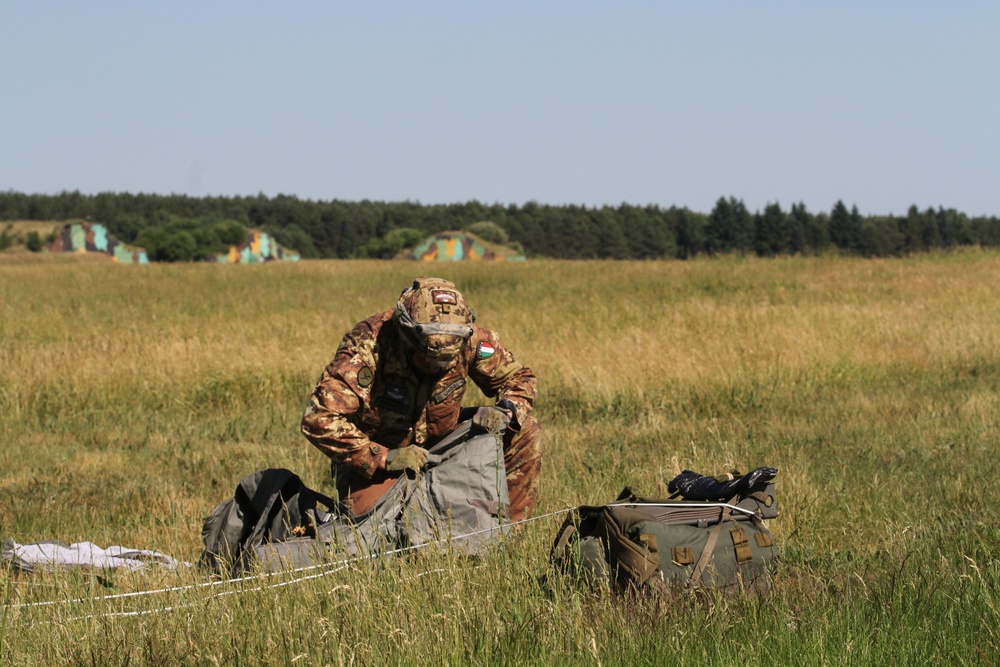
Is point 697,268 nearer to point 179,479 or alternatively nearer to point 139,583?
point 179,479

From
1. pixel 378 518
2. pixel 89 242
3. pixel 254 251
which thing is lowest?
pixel 378 518

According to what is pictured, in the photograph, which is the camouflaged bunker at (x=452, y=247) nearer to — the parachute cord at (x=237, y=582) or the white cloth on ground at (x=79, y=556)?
the white cloth on ground at (x=79, y=556)

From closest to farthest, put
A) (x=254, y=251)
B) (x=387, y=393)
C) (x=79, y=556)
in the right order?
(x=79, y=556)
(x=387, y=393)
(x=254, y=251)

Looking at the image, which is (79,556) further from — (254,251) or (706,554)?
(254,251)

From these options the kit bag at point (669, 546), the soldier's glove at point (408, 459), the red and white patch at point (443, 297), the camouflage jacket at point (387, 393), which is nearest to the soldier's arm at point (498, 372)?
the camouflage jacket at point (387, 393)

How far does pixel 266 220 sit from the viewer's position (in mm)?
117938

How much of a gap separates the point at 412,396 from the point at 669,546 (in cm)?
177

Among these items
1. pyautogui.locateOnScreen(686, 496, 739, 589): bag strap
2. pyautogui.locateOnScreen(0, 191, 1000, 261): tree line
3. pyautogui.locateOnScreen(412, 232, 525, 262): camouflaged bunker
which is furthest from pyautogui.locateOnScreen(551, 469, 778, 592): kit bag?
pyautogui.locateOnScreen(412, 232, 525, 262): camouflaged bunker

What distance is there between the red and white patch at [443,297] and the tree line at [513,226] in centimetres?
4498

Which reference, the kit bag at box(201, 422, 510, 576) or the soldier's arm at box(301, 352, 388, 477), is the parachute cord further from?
the soldier's arm at box(301, 352, 388, 477)

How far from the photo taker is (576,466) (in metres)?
6.85

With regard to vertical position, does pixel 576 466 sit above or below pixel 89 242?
below

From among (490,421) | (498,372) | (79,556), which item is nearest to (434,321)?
(490,421)

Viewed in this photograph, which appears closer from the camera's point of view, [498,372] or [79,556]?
[79,556]
